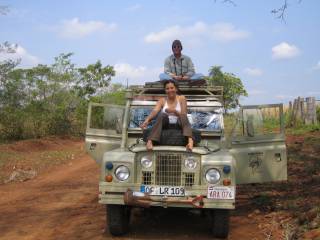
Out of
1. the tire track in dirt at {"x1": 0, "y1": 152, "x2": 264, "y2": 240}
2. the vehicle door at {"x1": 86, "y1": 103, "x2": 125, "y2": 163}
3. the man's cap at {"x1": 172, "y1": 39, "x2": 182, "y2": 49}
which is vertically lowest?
the tire track in dirt at {"x1": 0, "y1": 152, "x2": 264, "y2": 240}

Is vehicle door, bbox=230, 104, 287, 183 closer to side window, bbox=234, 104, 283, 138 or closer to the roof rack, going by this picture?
side window, bbox=234, 104, 283, 138

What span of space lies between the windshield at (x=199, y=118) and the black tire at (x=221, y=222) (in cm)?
147

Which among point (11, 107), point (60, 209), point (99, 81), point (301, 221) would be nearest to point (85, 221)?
point (60, 209)

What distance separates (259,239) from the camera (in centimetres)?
604

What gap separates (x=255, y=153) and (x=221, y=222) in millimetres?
1300

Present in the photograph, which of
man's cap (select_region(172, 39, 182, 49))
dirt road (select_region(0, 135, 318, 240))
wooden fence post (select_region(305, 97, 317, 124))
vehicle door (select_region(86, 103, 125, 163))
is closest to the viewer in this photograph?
dirt road (select_region(0, 135, 318, 240))

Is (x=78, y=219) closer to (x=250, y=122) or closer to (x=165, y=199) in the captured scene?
(x=165, y=199)

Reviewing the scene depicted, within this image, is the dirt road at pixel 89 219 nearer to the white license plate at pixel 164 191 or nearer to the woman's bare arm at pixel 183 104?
the white license plate at pixel 164 191

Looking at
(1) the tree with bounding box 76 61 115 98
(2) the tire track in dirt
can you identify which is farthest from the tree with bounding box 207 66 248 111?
(2) the tire track in dirt

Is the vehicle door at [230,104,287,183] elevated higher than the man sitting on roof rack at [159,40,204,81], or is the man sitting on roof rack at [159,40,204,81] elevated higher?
the man sitting on roof rack at [159,40,204,81]

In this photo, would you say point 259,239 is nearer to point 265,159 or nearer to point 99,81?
point 265,159

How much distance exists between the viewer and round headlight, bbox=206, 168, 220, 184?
5953mm

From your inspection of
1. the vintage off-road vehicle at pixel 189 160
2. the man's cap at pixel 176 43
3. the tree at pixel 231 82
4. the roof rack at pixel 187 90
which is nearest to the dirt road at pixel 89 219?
the vintage off-road vehicle at pixel 189 160

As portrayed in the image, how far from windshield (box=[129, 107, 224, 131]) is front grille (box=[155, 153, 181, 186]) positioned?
1.11 meters
